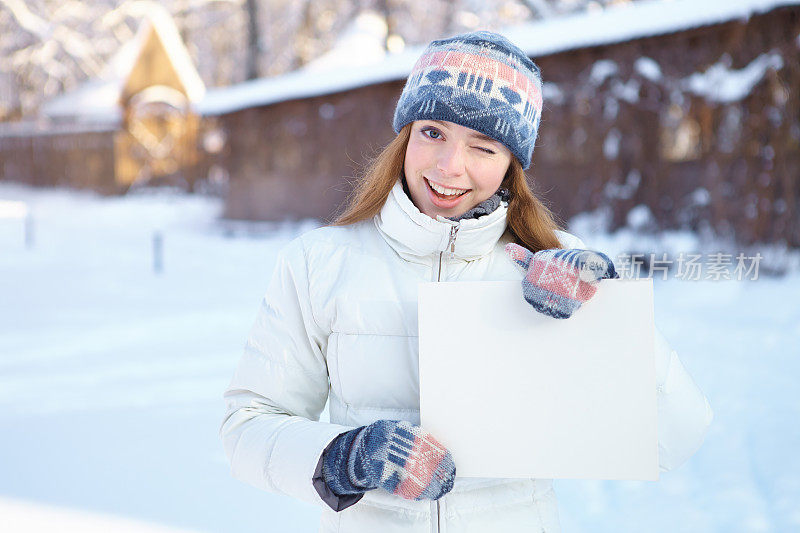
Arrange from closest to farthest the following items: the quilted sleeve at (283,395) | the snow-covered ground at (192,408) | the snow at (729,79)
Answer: the quilted sleeve at (283,395), the snow-covered ground at (192,408), the snow at (729,79)

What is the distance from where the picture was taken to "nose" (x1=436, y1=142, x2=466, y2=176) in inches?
63.3

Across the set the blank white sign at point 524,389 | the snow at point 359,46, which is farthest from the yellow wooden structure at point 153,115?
the blank white sign at point 524,389

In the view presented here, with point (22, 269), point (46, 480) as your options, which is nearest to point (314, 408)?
point (46, 480)

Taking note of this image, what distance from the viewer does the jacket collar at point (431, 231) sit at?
5.15 ft

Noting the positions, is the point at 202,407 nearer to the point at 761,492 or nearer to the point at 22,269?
the point at 761,492

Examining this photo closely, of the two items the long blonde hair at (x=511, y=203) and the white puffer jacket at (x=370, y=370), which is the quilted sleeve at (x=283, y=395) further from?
the long blonde hair at (x=511, y=203)

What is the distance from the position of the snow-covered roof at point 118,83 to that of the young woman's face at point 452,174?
23551mm

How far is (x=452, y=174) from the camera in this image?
1.61 metres

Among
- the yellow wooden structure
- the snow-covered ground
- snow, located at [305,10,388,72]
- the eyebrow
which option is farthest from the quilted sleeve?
the yellow wooden structure

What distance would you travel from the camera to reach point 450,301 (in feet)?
4.65

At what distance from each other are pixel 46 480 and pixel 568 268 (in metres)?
3.51

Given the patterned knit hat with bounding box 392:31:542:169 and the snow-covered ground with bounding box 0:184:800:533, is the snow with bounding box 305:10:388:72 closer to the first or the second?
the snow-covered ground with bounding box 0:184:800:533

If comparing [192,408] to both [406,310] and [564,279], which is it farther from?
[564,279]

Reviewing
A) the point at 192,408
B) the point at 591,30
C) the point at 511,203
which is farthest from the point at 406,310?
the point at 591,30
